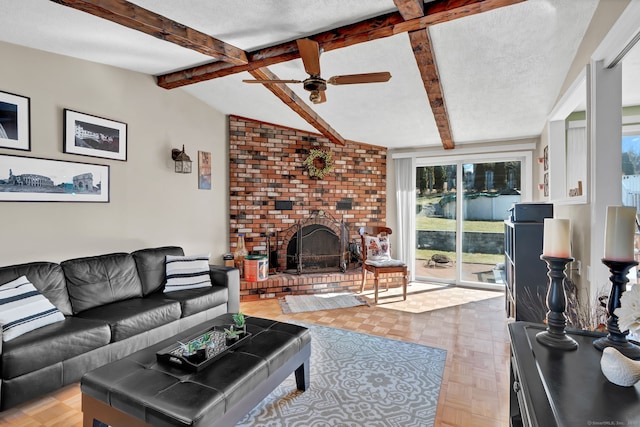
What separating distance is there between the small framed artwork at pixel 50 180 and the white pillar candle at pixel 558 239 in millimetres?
3605

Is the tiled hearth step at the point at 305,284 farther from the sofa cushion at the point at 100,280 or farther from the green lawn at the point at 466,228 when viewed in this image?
the sofa cushion at the point at 100,280

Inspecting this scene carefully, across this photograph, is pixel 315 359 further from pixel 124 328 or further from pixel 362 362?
pixel 124 328

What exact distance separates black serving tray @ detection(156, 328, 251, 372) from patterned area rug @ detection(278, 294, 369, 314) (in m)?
2.04

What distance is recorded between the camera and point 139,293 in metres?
3.22

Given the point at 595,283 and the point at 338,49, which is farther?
the point at 338,49

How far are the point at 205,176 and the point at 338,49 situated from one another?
2.54 metres

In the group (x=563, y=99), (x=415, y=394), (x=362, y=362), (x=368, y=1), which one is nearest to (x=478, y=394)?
(x=415, y=394)

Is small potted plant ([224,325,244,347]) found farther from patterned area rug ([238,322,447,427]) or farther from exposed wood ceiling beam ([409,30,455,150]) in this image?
exposed wood ceiling beam ([409,30,455,150])

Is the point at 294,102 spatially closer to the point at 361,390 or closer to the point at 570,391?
the point at 361,390

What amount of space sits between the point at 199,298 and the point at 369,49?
8.98 ft

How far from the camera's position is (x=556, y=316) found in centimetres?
113

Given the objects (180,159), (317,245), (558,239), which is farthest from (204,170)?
(558,239)

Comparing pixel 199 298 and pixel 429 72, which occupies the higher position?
pixel 429 72

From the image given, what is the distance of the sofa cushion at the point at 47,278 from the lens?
2.45m
